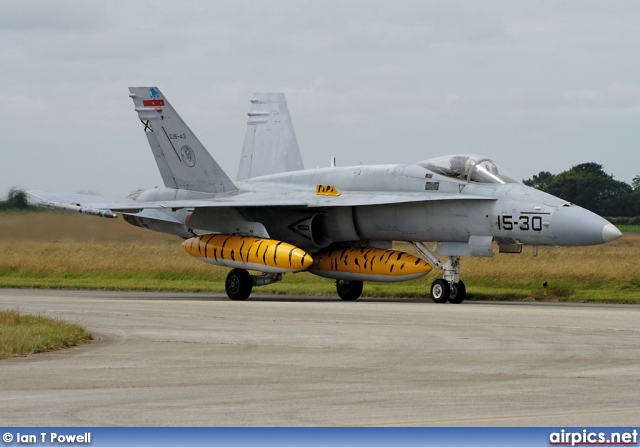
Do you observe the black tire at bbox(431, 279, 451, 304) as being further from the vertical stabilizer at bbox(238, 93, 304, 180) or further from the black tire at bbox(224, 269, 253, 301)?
the vertical stabilizer at bbox(238, 93, 304, 180)

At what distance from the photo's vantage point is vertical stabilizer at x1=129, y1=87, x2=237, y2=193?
26.7 metres

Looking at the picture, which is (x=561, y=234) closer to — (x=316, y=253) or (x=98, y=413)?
(x=316, y=253)

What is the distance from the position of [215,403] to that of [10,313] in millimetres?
7786

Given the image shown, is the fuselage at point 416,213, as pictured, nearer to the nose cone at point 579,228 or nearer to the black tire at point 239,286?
the nose cone at point 579,228

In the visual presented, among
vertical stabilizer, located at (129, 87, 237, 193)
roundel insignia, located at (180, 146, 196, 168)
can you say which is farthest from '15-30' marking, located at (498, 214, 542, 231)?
roundel insignia, located at (180, 146, 196, 168)

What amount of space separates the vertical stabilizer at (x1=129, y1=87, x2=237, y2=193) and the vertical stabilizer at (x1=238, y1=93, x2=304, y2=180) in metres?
3.78

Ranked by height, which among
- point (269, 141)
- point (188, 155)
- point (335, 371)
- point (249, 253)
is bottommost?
point (335, 371)

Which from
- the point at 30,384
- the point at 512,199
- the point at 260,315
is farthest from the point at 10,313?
the point at 512,199

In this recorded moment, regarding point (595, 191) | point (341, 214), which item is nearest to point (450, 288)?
point (341, 214)

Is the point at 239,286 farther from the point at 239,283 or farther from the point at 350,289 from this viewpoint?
the point at 350,289

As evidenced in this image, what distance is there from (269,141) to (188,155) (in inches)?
173

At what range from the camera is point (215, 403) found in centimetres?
909

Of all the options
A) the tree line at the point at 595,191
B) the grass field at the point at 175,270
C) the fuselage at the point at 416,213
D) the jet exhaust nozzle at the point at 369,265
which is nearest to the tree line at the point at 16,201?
the grass field at the point at 175,270

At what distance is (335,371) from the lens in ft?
36.5
